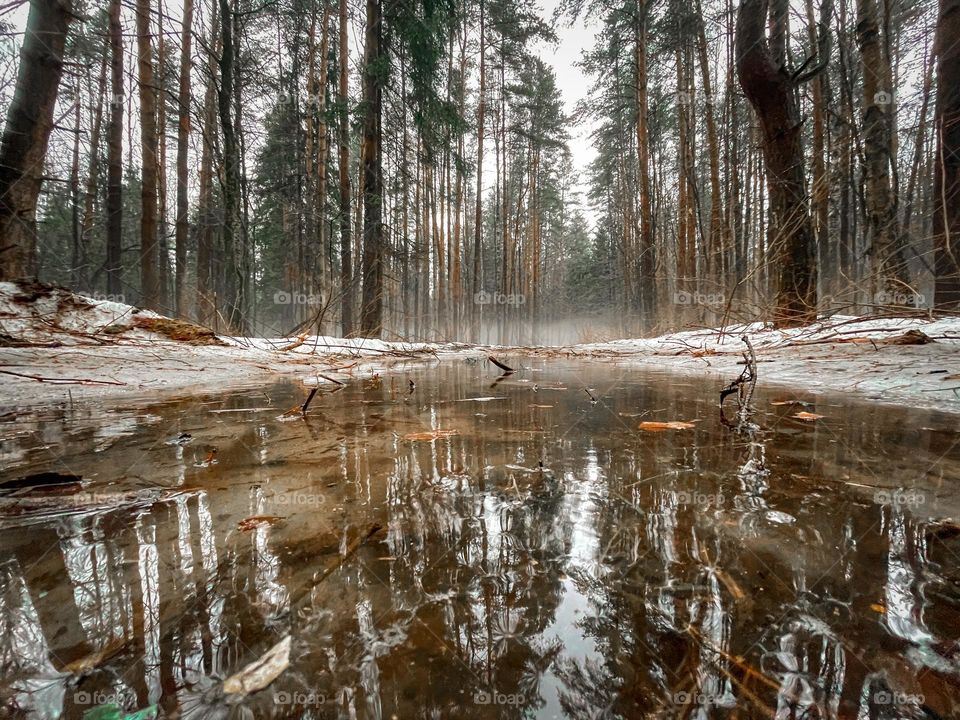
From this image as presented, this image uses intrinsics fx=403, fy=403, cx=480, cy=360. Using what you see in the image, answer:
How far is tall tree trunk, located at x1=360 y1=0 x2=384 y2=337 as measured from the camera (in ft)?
25.3

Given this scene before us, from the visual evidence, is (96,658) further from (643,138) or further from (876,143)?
(643,138)

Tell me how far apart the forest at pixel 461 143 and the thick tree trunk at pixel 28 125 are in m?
0.02

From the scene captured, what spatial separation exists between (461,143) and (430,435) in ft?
47.5

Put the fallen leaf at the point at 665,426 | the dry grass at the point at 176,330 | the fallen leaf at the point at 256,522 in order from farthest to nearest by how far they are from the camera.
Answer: the dry grass at the point at 176,330, the fallen leaf at the point at 665,426, the fallen leaf at the point at 256,522

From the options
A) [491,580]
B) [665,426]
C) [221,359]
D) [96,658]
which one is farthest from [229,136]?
[491,580]

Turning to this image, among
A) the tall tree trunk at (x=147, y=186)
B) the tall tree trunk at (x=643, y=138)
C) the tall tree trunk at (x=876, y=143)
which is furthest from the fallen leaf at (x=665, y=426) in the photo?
the tall tree trunk at (x=643, y=138)

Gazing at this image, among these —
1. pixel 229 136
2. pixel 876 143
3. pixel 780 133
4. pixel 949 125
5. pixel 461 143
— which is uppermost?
pixel 461 143

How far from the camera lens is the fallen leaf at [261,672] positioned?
0.47 m

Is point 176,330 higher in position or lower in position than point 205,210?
lower

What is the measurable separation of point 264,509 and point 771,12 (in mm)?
7759

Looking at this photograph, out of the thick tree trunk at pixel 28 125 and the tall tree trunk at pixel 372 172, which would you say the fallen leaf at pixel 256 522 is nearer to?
the thick tree trunk at pixel 28 125

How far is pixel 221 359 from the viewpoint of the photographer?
419 cm

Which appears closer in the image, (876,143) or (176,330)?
(176,330)

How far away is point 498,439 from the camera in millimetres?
1549
